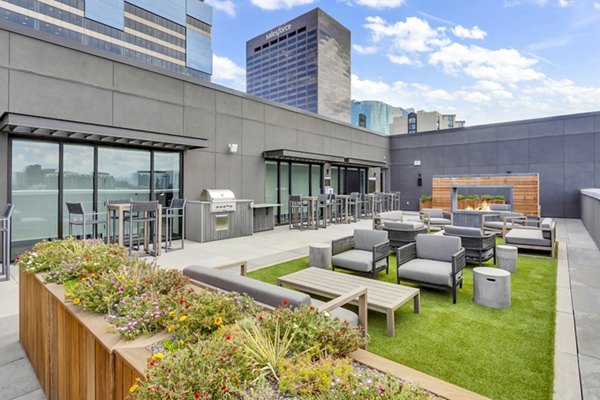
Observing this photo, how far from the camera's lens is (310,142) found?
505 inches

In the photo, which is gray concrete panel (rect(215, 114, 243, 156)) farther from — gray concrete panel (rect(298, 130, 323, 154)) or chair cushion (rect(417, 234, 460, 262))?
chair cushion (rect(417, 234, 460, 262))

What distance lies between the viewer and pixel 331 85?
69812 mm

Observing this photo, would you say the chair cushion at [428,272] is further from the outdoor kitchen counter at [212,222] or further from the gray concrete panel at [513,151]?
the gray concrete panel at [513,151]

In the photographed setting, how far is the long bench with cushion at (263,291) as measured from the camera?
199cm

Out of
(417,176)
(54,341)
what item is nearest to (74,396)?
(54,341)

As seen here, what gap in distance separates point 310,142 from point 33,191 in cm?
893

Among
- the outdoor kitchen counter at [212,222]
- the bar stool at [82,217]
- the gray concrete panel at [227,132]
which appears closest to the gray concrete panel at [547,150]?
the gray concrete panel at [227,132]

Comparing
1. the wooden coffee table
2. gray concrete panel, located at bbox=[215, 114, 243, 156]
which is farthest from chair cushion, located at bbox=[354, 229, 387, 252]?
gray concrete panel, located at bbox=[215, 114, 243, 156]

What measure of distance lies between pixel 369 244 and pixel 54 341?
13.7ft

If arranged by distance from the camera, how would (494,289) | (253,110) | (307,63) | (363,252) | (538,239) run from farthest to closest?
(307,63) < (253,110) < (538,239) < (363,252) < (494,289)

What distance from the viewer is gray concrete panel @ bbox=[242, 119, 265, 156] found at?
10281 mm

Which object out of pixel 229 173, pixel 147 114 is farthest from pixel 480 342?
pixel 229 173

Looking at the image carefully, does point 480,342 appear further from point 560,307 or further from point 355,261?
point 355,261

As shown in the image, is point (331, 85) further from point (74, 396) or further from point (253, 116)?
point (74, 396)
